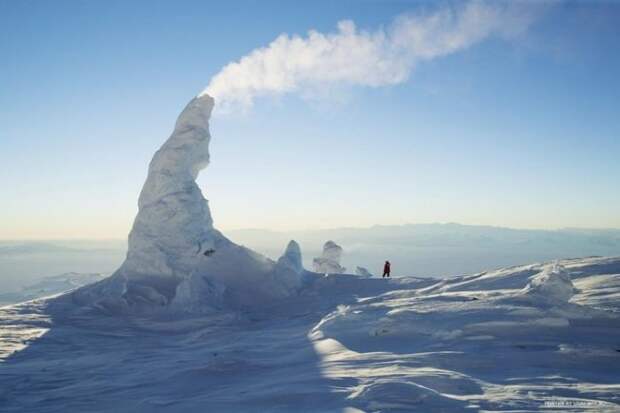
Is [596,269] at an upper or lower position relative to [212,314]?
upper

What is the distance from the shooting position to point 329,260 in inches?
2205

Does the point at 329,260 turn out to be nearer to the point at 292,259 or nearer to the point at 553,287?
the point at 292,259

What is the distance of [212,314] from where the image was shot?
28500mm

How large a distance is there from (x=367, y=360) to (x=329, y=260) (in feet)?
143

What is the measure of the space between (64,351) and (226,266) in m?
16.4

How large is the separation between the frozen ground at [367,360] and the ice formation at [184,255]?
6767 millimetres

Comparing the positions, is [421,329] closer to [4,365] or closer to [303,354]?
[303,354]

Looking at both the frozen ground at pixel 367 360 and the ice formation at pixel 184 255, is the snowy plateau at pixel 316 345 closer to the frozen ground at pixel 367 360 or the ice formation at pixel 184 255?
the frozen ground at pixel 367 360

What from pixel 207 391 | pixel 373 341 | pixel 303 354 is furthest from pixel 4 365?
pixel 373 341

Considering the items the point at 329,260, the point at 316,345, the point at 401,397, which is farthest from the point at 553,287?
the point at 329,260

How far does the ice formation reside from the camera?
1216 inches

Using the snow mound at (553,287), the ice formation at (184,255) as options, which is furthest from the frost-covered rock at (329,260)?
the snow mound at (553,287)

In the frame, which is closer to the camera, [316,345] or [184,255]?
[316,345]

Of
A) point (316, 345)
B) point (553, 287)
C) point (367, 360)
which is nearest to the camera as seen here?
point (367, 360)
